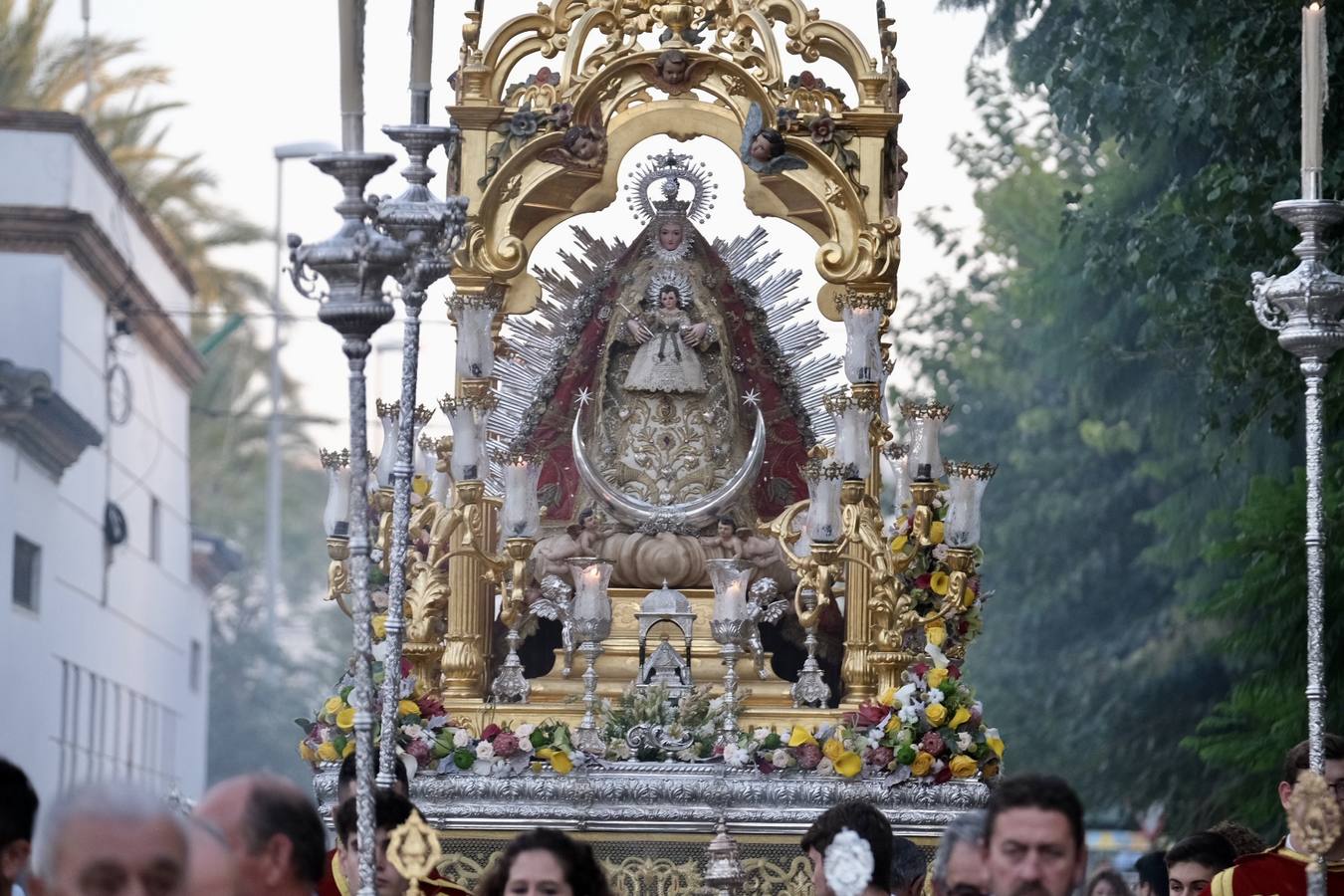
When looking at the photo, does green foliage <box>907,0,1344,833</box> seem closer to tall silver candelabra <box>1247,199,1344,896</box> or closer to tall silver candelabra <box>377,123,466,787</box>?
tall silver candelabra <box>1247,199,1344,896</box>

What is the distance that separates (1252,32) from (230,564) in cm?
3481

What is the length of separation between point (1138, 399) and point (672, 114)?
1215 centimetres

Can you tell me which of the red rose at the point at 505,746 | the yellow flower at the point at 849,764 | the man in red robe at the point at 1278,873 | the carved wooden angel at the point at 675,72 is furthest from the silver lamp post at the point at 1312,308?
the carved wooden angel at the point at 675,72

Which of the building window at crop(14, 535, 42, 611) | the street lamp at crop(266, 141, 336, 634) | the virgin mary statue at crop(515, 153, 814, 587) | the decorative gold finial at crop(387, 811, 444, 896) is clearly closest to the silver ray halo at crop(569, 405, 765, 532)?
the virgin mary statue at crop(515, 153, 814, 587)

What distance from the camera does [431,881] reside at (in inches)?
388

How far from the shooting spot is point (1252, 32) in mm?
18172

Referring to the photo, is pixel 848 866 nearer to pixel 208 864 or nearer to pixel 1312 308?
pixel 208 864

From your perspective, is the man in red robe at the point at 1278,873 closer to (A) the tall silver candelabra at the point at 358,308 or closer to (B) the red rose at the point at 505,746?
(A) the tall silver candelabra at the point at 358,308

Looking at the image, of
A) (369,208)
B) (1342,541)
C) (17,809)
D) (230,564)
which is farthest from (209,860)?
(230,564)

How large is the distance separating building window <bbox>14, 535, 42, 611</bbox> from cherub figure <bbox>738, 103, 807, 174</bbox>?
51.3ft

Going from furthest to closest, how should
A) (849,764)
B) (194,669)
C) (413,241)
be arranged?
(194,669), (849,764), (413,241)

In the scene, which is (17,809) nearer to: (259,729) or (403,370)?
(403,370)

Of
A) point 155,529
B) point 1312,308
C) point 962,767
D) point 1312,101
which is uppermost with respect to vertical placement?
point 155,529

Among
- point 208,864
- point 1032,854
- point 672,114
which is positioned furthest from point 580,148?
point 208,864
